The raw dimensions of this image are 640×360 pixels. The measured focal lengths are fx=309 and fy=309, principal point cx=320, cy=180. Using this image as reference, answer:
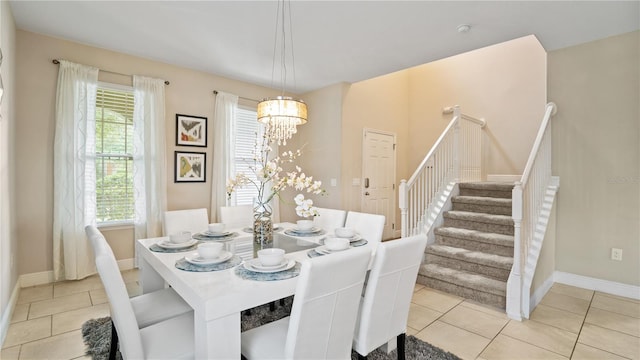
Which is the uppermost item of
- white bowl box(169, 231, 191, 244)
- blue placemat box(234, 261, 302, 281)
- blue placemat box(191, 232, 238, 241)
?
white bowl box(169, 231, 191, 244)

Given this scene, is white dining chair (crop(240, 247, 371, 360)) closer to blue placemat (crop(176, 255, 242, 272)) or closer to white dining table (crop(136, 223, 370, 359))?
white dining table (crop(136, 223, 370, 359))

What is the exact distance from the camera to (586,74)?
3307 mm

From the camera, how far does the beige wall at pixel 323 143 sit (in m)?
4.83

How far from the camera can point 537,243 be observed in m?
3.04

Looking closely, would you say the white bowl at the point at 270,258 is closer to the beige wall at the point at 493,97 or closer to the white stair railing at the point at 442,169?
the white stair railing at the point at 442,169

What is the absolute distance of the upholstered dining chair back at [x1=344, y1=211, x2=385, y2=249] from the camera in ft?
8.68

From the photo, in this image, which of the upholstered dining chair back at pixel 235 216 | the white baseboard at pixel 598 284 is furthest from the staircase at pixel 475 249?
the upholstered dining chair back at pixel 235 216

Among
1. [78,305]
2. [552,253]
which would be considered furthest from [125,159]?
[552,253]

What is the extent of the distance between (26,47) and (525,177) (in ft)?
16.8

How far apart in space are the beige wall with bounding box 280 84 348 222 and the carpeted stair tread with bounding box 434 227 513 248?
1.63 m

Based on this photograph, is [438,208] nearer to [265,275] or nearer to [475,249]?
[475,249]

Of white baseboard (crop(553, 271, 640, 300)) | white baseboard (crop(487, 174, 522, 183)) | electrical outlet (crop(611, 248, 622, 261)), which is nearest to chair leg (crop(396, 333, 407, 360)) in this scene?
white baseboard (crop(553, 271, 640, 300))

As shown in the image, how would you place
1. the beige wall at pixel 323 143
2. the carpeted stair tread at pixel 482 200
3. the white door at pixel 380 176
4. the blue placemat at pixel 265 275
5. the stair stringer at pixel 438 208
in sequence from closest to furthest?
the blue placemat at pixel 265 275
the carpeted stair tread at pixel 482 200
the stair stringer at pixel 438 208
the beige wall at pixel 323 143
the white door at pixel 380 176

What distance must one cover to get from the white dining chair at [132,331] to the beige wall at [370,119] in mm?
3475
